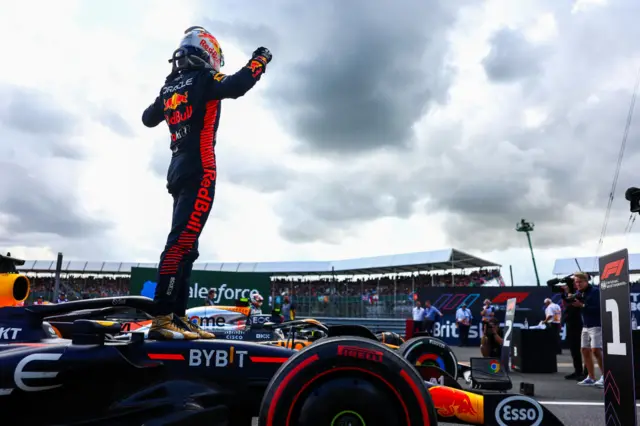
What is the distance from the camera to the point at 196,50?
3.45 m

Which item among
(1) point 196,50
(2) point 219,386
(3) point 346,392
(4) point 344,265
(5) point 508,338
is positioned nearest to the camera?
(3) point 346,392

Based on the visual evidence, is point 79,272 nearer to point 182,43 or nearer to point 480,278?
point 480,278

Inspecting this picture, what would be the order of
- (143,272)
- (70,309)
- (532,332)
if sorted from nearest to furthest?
(70,309), (532,332), (143,272)

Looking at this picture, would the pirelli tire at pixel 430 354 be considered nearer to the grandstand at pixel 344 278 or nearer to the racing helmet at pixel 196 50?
the racing helmet at pixel 196 50

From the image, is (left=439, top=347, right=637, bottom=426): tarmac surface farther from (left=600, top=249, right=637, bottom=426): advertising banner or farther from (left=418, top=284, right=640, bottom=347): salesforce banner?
(left=418, top=284, right=640, bottom=347): salesforce banner

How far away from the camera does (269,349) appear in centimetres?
270

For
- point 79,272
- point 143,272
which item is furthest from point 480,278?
point 79,272

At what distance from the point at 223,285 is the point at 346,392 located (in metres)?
17.0

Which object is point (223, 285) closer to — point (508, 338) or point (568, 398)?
point (508, 338)

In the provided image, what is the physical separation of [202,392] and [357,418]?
0.87 m

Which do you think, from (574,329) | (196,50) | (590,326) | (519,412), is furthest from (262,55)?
(574,329)

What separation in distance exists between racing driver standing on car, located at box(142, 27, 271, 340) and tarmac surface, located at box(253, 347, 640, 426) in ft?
7.25

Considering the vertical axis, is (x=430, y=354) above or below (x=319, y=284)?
below

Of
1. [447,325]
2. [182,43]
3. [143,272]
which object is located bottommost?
[447,325]
